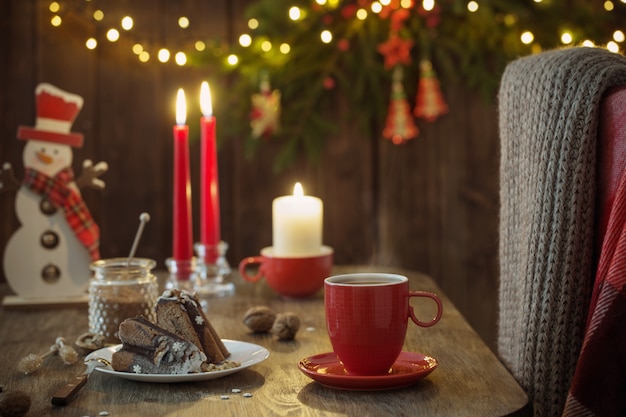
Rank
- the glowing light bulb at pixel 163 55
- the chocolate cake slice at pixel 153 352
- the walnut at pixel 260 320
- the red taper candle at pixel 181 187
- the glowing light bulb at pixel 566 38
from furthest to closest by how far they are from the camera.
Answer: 1. the glowing light bulb at pixel 163 55
2. the glowing light bulb at pixel 566 38
3. the red taper candle at pixel 181 187
4. the walnut at pixel 260 320
5. the chocolate cake slice at pixel 153 352

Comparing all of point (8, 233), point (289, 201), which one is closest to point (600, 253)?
point (289, 201)

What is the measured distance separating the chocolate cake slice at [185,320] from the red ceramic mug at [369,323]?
0.14 meters

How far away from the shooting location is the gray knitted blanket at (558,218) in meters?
0.87

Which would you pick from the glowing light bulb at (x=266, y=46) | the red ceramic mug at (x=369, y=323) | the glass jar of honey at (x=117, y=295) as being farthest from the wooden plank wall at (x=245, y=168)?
the red ceramic mug at (x=369, y=323)

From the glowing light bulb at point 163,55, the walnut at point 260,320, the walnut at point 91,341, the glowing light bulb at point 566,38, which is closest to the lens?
the walnut at point 91,341

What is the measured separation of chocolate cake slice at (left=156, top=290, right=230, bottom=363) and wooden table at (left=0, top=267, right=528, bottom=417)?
44 millimetres

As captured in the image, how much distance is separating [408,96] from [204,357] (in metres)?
1.67

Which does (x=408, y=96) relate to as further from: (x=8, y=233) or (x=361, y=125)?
(x=8, y=233)

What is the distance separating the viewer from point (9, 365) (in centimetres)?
95

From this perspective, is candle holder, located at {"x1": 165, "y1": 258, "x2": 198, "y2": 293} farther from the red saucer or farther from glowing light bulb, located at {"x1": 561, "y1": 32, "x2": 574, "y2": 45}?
glowing light bulb, located at {"x1": 561, "y1": 32, "x2": 574, "y2": 45}

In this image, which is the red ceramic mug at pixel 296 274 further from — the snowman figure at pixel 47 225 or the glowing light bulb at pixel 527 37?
the glowing light bulb at pixel 527 37

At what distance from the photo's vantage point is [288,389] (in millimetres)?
814

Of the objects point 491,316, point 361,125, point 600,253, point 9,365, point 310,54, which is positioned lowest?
point 491,316

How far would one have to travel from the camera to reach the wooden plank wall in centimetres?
232
